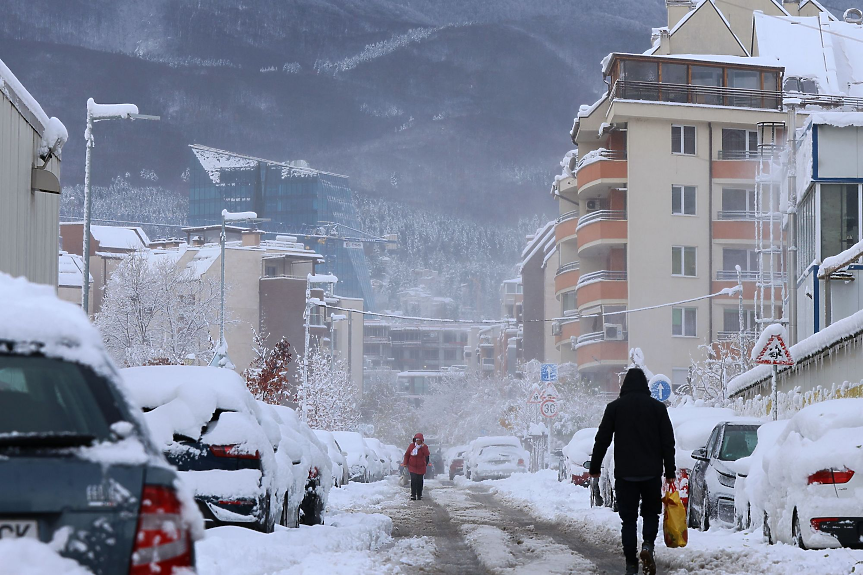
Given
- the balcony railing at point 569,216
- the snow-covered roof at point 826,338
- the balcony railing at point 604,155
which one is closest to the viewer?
the snow-covered roof at point 826,338

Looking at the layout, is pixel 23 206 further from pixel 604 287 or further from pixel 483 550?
pixel 604 287

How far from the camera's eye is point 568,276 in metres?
79.4

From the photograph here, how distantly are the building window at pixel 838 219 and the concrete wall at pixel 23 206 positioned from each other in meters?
18.3

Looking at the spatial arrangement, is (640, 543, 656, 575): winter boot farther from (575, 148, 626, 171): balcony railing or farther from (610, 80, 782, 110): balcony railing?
(575, 148, 626, 171): balcony railing

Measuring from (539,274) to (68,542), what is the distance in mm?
115400

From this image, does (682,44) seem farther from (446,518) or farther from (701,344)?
(446,518)

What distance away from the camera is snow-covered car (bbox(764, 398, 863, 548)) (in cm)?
1128

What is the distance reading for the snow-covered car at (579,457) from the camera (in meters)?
31.3

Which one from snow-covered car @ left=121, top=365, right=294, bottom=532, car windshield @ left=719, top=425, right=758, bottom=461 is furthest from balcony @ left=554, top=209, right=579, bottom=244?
snow-covered car @ left=121, top=365, right=294, bottom=532

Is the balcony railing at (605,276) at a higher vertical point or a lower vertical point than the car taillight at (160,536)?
higher

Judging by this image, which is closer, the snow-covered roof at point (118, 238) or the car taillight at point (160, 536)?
the car taillight at point (160, 536)

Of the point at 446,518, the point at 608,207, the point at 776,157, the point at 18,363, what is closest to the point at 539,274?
the point at 608,207

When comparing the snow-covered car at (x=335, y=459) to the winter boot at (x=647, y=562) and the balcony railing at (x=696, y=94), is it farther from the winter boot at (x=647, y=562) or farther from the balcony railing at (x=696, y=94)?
the balcony railing at (x=696, y=94)

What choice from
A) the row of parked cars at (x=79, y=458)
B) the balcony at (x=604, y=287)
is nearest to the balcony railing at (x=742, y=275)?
the balcony at (x=604, y=287)
